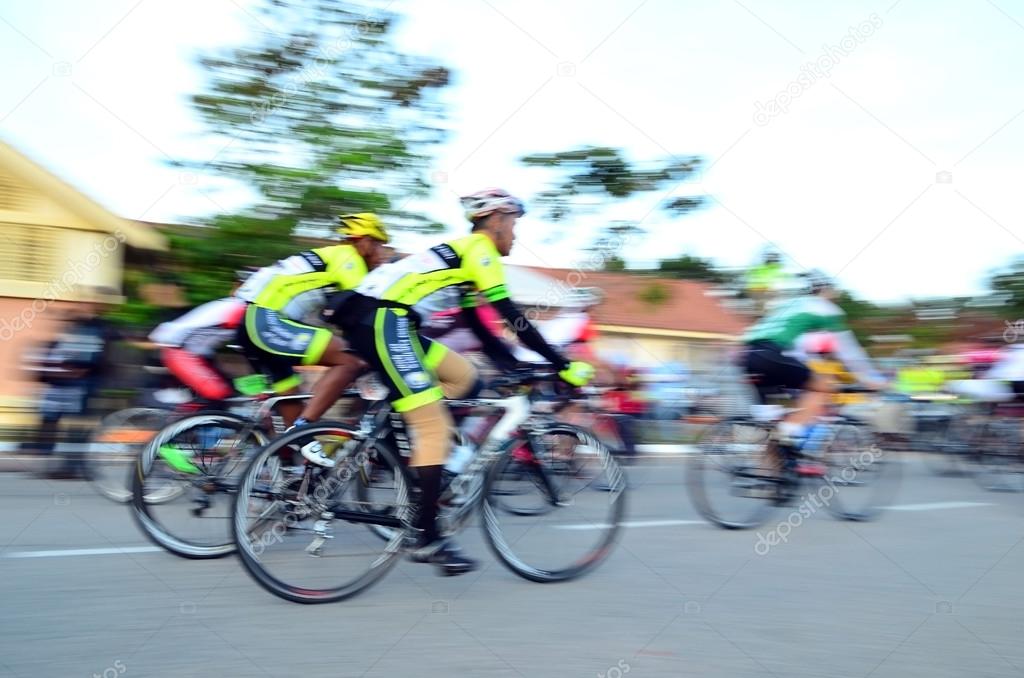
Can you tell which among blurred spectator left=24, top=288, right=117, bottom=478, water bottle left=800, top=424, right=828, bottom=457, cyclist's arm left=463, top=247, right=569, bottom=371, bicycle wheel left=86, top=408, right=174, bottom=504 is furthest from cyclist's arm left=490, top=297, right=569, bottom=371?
blurred spectator left=24, top=288, right=117, bottom=478

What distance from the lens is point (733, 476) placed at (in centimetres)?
741

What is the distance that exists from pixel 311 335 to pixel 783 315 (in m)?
3.76

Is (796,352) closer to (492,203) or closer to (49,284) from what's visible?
(492,203)

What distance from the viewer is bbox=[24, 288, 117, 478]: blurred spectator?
883cm

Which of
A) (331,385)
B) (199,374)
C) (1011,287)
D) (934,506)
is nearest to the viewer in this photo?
(331,385)

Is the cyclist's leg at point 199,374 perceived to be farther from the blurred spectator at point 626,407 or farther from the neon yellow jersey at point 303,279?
the blurred spectator at point 626,407

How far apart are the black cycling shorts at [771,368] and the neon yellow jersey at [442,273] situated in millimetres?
3474

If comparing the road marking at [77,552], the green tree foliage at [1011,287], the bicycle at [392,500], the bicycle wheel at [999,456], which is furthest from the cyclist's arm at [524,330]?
the green tree foliage at [1011,287]

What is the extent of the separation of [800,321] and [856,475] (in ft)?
4.57

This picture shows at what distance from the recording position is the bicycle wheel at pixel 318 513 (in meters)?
4.62

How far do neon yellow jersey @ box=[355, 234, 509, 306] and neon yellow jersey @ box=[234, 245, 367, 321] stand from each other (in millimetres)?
1061

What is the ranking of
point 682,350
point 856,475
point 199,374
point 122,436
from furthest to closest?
point 682,350 → point 856,475 → point 122,436 → point 199,374

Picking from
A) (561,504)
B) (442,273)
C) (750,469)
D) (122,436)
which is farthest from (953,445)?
(122,436)

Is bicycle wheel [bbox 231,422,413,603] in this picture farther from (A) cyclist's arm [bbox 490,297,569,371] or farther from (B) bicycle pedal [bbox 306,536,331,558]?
(A) cyclist's arm [bbox 490,297,569,371]
